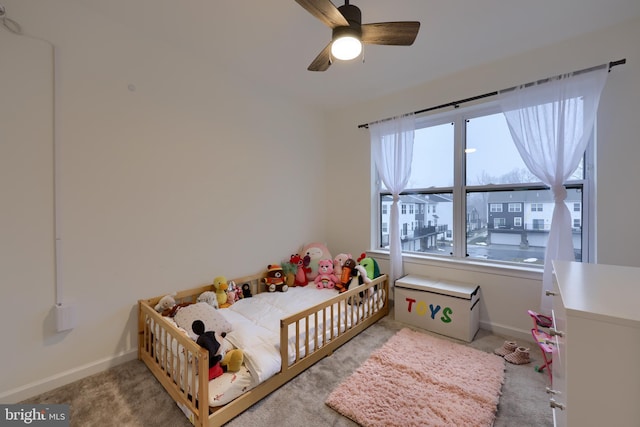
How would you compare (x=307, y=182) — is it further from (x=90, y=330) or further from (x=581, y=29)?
(x=581, y=29)

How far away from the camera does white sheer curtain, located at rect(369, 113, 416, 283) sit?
9.32 ft

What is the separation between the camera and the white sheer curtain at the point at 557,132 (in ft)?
6.31

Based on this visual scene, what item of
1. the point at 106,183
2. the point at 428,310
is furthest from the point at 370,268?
the point at 106,183

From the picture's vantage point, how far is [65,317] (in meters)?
1.65

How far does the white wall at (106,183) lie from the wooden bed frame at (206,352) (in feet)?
0.73

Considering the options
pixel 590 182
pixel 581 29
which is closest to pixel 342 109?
pixel 581 29

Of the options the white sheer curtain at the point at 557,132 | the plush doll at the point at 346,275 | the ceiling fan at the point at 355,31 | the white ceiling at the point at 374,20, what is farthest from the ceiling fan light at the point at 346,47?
the plush doll at the point at 346,275

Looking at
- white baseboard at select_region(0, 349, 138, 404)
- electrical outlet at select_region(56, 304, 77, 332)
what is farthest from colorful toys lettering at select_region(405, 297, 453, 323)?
electrical outlet at select_region(56, 304, 77, 332)

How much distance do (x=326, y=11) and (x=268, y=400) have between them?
221 centimetres

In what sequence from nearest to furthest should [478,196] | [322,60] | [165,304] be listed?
1. [322,60]
2. [165,304]
3. [478,196]

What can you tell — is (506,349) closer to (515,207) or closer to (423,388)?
(423,388)

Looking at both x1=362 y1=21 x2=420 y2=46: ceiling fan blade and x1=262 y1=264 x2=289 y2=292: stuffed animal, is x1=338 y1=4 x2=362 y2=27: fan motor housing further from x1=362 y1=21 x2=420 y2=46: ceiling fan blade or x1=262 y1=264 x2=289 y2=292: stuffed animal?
x1=262 y1=264 x2=289 y2=292: stuffed animal

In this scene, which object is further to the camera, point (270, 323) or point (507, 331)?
point (507, 331)

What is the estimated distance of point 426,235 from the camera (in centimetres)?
296
